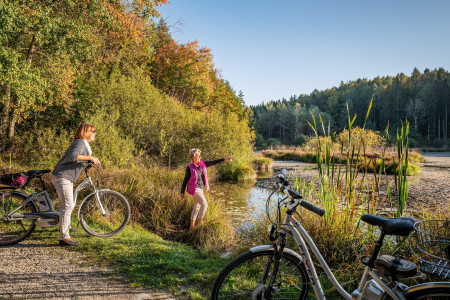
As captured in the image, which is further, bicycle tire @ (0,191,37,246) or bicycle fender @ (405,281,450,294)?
bicycle tire @ (0,191,37,246)

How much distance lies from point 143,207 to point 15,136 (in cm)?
852

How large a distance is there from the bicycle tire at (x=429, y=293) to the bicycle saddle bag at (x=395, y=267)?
0.09 metres

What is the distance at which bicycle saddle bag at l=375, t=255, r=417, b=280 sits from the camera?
170cm

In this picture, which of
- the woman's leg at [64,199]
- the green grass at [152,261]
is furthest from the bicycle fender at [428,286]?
the woman's leg at [64,199]

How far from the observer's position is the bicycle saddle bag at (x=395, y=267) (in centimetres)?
170

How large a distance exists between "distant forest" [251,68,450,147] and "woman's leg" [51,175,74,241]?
52.1m

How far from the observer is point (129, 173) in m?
8.50

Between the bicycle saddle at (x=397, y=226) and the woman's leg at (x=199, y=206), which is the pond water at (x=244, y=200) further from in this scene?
the bicycle saddle at (x=397, y=226)

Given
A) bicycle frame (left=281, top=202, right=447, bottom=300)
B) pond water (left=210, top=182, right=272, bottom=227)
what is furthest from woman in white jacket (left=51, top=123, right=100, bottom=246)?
pond water (left=210, top=182, right=272, bottom=227)

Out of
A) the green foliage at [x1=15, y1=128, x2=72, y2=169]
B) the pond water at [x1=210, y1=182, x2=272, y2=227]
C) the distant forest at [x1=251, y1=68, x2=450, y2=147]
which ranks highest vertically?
the distant forest at [x1=251, y1=68, x2=450, y2=147]

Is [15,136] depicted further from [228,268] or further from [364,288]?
[364,288]

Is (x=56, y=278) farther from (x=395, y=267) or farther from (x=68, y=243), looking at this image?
(x=395, y=267)

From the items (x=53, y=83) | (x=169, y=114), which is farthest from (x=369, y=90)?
(x=53, y=83)

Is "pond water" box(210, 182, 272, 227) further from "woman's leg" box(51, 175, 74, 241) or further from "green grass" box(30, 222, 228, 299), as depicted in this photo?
"woman's leg" box(51, 175, 74, 241)
